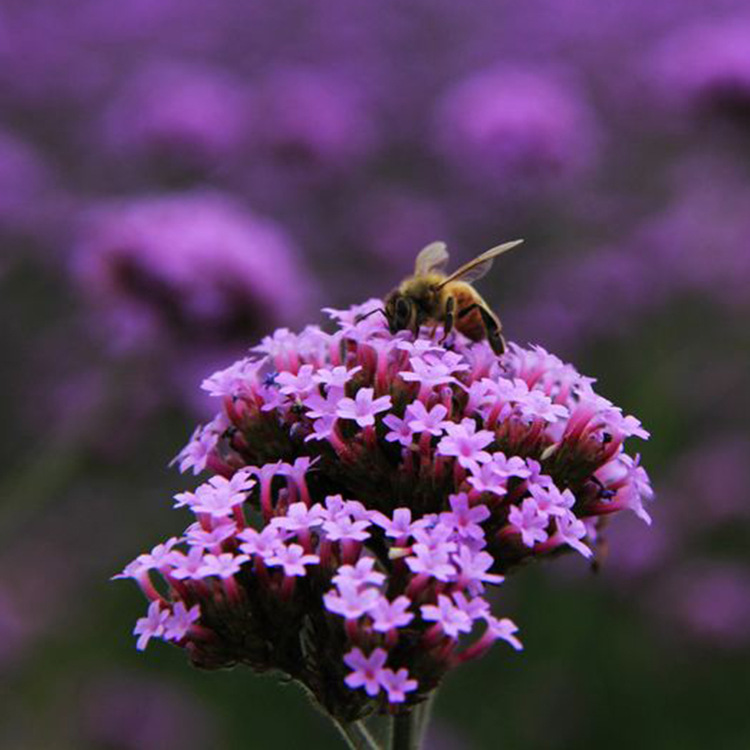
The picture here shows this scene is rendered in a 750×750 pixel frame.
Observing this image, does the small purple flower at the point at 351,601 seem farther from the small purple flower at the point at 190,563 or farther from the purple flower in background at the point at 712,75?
the purple flower in background at the point at 712,75

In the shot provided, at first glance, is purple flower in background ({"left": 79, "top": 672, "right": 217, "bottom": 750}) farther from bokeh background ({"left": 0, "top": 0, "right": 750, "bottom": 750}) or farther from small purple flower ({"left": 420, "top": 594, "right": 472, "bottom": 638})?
small purple flower ({"left": 420, "top": 594, "right": 472, "bottom": 638})

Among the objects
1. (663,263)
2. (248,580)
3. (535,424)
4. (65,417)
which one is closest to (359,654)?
(248,580)

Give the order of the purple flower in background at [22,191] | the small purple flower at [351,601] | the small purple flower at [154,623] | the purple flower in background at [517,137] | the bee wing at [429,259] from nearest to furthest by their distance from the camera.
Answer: the small purple flower at [351,601] < the small purple flower at [154,623] < the bee wing at [429,259] < the purple flower in background at [517,137] < the purple flower in background at [22,191]

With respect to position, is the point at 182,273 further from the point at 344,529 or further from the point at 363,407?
the point at 344,529

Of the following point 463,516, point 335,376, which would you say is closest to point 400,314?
point 335,376

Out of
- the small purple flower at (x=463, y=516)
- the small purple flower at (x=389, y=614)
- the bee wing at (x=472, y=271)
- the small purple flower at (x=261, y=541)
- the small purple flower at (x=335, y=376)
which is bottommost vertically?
the small purple flower at (x=389, y=614)

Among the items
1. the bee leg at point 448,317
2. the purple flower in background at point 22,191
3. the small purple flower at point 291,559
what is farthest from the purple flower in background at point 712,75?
the small purple flower at point 291,559
